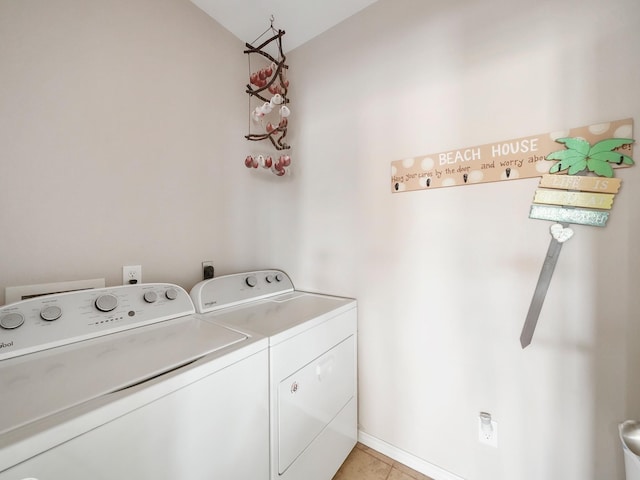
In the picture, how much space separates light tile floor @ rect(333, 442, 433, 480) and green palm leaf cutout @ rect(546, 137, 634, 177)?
152cm

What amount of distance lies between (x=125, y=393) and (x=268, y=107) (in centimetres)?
146

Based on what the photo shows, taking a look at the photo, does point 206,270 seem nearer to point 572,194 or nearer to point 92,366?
point 92,366

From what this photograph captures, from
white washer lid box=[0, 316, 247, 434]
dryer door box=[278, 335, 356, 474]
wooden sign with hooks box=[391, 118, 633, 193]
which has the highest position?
wooden sign with hooks box=[391, 118, 633, 193]

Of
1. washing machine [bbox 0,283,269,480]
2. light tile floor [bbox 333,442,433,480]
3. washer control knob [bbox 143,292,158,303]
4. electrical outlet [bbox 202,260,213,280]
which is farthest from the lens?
electrical outlet [bbox 202,260,213,280]

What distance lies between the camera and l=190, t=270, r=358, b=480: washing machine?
0.89m

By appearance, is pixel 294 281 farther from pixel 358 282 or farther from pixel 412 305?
pixel 412 305

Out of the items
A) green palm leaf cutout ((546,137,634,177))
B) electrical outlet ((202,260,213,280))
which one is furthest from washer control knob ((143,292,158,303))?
green palm leaf cutout ((546,137,634,177))

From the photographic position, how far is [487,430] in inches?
41.9

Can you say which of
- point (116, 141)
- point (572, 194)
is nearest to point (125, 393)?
point (116, 141)

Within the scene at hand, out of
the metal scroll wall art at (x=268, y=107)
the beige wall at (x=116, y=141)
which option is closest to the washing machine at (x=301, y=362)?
the beige wall at (x=116, y=141)

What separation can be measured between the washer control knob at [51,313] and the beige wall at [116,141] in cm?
21

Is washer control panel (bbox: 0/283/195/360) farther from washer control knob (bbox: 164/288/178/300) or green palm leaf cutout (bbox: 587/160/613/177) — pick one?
green palm leaf cutout (bbox: 587/160/613/177)

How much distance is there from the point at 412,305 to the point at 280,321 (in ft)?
2.24

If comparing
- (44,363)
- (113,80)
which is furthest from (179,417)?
(113,80)
